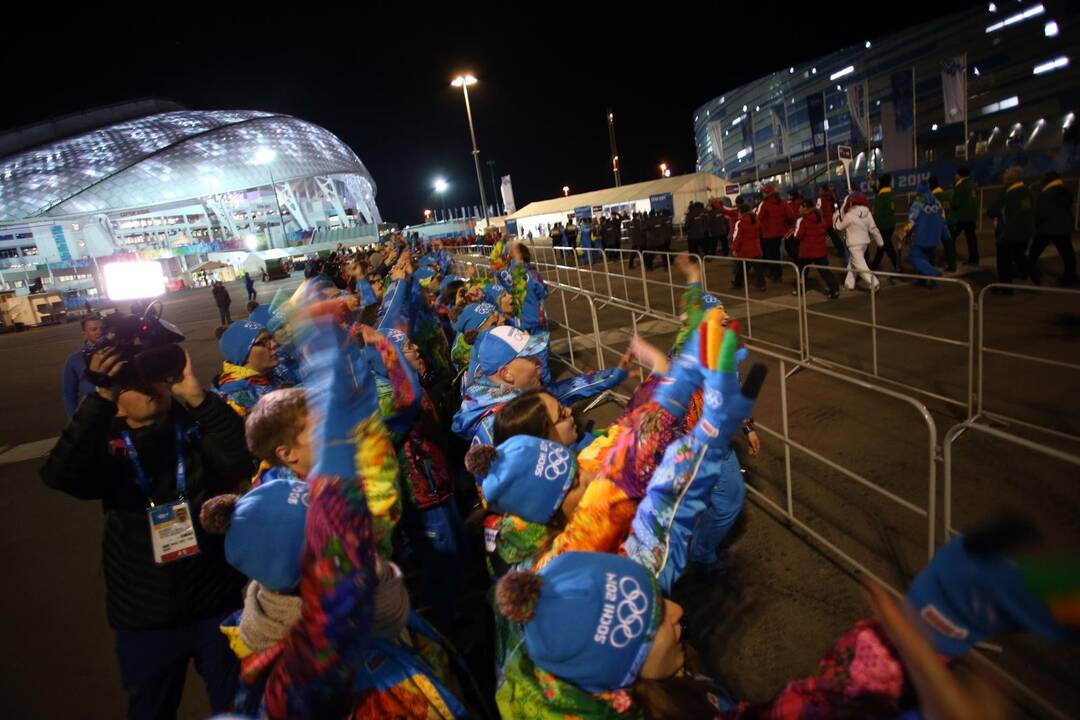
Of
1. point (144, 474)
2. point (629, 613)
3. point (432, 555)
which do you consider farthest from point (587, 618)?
point (432, 555)

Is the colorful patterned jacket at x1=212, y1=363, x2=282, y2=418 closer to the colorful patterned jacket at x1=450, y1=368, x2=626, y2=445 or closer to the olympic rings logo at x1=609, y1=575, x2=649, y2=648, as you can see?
the colorful patterned jacket at x1=450, y1=368, x2=626, y2=445

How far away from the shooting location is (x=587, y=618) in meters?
1.37

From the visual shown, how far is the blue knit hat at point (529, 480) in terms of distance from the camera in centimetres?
192

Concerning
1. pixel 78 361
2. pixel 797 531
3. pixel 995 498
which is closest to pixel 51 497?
pixel 78 361

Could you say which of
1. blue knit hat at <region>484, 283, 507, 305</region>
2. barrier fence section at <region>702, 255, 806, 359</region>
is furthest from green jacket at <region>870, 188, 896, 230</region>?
blue knit hat at <region>484, 283, 507, 305</region>

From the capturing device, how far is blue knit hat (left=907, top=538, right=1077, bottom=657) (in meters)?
0.76

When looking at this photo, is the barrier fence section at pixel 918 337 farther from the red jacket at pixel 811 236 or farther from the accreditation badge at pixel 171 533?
the accreditation badge at pixel 171 533

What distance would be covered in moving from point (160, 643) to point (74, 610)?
2866 mm

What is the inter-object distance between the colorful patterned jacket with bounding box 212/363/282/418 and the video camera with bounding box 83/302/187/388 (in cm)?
126

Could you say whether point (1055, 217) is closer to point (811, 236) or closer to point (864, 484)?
point (811, 236)

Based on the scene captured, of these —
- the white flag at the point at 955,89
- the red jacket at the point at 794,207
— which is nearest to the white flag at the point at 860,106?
the white flag at the point at 955,89

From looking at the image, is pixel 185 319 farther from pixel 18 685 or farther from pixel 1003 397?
pixel 1003 397

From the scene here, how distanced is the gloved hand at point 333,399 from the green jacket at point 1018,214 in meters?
10.2

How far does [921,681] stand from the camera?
867mm
